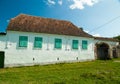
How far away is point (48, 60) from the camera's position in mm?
19938

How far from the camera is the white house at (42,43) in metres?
17.9

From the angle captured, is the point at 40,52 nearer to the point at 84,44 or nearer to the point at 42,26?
the point at 42,26

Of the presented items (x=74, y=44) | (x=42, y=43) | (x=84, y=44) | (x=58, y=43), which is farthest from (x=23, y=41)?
(x=84, y=44)

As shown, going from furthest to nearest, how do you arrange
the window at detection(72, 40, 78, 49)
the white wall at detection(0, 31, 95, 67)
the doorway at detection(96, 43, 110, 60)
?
the doorway at detection(96, 43, 110, 60) < the window at detection(72, 40, 78, 49) < the white wall at detection(0, 31, 95, 67)

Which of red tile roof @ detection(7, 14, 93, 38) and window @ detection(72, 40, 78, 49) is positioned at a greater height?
red tile roof @ detection(7, 14, 93, 38)

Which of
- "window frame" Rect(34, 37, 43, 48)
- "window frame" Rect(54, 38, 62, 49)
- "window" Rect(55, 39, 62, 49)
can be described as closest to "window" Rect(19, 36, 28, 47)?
"window frame" Rect(34, 37, 43, 48)

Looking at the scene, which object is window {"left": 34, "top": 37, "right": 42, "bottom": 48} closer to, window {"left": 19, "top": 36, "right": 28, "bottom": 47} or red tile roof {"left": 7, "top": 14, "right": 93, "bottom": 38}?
red tile roof {"left": 7, "top": 14, "right": 93, "bottom": 38}

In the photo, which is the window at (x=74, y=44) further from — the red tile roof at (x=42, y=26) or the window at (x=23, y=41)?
the window at (x=23, y=41)

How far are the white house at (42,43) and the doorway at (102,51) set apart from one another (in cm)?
171

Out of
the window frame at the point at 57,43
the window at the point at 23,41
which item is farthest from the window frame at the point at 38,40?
the window frame at the point at 57,43

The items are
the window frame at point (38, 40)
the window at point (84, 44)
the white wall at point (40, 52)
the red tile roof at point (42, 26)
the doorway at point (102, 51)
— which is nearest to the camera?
the white wall at point (40, 52)

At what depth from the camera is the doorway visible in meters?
25.8

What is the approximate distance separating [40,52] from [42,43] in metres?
1.13

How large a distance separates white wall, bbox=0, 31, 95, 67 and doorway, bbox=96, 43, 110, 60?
269 cm
